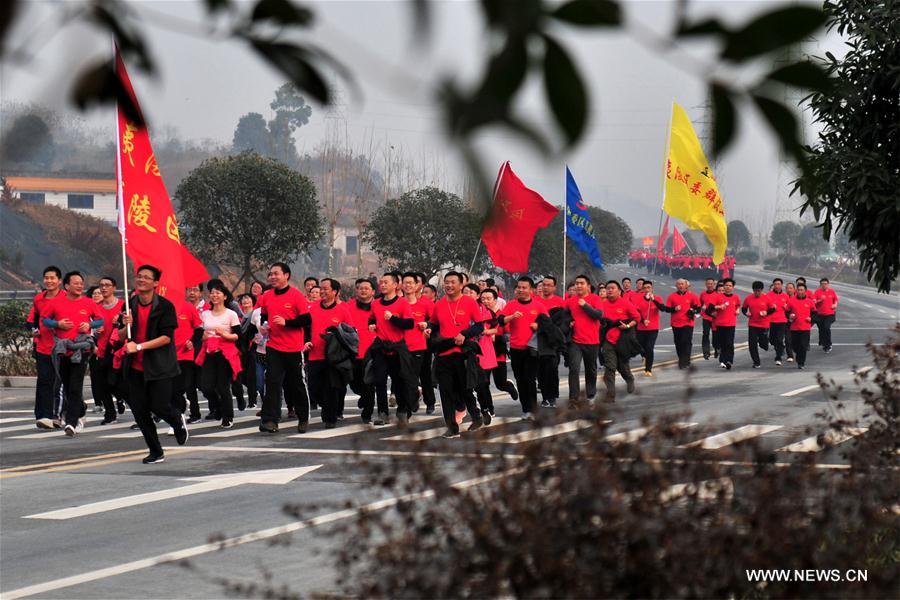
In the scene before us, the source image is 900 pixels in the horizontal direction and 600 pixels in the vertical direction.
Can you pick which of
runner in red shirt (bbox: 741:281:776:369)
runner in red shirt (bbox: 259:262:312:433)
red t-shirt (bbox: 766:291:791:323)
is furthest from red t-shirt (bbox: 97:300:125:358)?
A: red t-shirt (bbox: 766:291:791:323)

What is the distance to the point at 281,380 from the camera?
559 inches

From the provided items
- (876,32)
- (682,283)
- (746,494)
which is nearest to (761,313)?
(682,283)

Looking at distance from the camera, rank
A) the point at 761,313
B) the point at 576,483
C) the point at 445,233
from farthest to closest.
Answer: the point at 445,233, the point at 761,313, the point at 576,483

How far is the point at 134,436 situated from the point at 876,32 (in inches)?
323

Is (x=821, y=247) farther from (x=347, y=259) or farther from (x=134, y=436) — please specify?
(x=134, y=436)

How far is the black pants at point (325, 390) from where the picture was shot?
14.8m

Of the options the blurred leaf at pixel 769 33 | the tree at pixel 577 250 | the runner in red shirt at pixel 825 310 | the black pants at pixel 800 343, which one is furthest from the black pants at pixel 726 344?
the blurred leaf at pixel 769 33

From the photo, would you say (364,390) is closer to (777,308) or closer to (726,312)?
(726,312)

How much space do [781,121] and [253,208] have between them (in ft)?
116

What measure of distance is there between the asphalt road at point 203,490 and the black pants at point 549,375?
633 mm

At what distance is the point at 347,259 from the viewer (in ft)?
320

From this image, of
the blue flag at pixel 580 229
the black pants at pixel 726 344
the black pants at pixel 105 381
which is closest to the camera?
the black pants at pixel 105 381

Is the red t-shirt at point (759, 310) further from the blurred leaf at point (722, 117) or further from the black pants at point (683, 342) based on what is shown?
the blurred leaf at point (722, 117)
